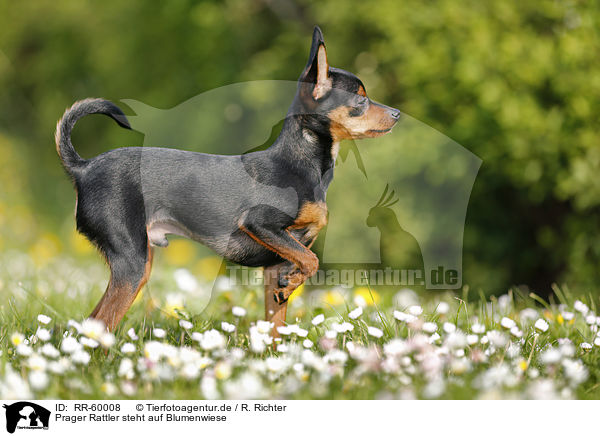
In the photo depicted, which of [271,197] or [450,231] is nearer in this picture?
[271,197]

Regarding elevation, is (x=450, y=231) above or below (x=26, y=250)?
above

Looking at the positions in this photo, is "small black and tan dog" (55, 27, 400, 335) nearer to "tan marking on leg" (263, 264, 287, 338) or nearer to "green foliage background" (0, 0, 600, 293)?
"tan marking on leg" (263, 264, 287, 338)

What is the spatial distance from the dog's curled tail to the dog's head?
0.95m

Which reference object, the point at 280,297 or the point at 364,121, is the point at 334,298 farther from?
the point at 364,121

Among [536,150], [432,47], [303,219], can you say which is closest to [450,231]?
[536,150]

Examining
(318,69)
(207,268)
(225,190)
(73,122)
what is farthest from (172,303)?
(318,69)

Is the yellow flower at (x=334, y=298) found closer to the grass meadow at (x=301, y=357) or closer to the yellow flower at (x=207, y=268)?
the grass meadow at (x=301, y=357)

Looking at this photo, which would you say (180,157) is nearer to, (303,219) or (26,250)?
(303,219)

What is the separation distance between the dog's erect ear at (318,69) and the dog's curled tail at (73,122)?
96 cm

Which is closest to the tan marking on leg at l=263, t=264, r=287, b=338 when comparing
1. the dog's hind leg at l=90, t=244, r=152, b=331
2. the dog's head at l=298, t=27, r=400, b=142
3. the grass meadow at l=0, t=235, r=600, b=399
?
the grass meadow at l=0, t=235, r=600, b=399

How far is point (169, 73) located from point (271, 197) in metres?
5.84

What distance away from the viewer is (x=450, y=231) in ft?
20.1

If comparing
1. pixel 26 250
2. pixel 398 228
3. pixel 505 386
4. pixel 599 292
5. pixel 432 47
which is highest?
pixel 432 47

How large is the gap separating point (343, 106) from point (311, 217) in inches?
22.2
